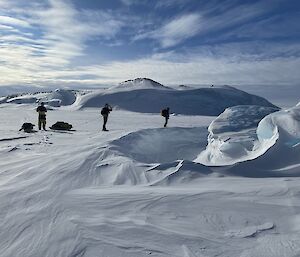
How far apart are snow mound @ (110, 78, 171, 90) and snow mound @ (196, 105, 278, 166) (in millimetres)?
81880

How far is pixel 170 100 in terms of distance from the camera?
8650cm

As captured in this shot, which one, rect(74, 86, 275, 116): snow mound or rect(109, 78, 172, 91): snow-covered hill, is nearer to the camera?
rect(74, 86, 275, 116): snow mound

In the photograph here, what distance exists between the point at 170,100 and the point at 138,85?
16.7 m

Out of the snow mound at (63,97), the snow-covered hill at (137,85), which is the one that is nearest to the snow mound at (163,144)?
the snow-covered hill at (137,85)

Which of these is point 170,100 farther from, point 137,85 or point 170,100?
point 137,85

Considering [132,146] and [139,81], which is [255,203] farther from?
[139,81]

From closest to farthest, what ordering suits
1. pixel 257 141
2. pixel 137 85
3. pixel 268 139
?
1. pixel 268 139
2. pixel 257 141
3. pixel 137 85

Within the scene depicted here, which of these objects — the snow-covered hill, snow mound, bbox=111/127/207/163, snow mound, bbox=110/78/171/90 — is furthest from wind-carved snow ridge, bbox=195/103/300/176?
snow mound, bbox=110/78/171/90

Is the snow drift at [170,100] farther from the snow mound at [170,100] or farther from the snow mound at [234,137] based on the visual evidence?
the snow mound at [234,137]

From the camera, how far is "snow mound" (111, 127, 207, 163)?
11867 mm

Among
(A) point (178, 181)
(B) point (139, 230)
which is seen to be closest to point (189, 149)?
(A) point (178, 181)

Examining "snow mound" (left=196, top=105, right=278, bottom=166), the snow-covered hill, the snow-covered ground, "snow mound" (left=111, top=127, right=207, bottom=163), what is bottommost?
"snow mound" (left=111, top=127, right=207, bottom=163)

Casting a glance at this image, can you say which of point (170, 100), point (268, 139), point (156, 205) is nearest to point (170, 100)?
point (170, 100)

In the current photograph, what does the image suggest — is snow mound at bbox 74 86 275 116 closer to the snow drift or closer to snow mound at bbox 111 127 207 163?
the snow drift
